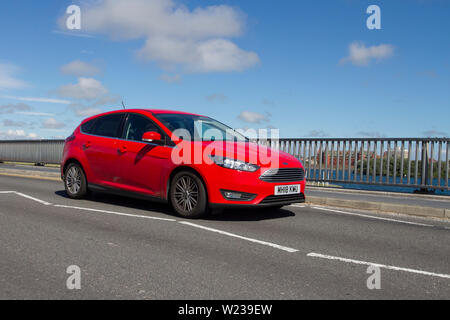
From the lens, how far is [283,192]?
6.56m

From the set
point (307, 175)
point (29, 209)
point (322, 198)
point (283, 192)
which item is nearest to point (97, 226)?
point (29, 209)

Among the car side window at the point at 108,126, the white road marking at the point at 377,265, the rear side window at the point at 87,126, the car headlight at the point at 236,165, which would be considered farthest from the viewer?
the rear side window at the point at 87,126

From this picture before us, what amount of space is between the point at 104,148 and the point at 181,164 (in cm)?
205

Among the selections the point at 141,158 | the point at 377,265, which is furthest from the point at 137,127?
the point at 377,265

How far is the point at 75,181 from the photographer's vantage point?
28.0 feet

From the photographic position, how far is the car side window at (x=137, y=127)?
24.0ft

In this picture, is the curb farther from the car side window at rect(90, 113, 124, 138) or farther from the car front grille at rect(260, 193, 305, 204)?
the car side window at rect(90, 113, 124, 138)

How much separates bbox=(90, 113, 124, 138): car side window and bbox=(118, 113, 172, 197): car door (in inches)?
9.0

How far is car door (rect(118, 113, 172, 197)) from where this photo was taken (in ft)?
22.6

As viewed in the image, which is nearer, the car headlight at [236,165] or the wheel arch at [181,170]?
the car headlight at [236,165]

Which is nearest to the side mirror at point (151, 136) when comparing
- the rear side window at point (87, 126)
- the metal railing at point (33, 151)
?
the rear side window at point (87, 126)

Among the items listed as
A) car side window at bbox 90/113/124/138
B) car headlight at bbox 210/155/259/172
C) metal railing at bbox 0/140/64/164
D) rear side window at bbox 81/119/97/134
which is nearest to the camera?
car headlight at bbox 210/155/259/172

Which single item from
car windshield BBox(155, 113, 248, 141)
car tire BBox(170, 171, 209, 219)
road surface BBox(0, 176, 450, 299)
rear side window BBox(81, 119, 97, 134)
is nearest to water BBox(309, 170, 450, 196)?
road surface BBox(0, 176, 450, 299)

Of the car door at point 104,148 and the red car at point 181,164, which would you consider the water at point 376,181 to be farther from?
the car door at point 104,148
